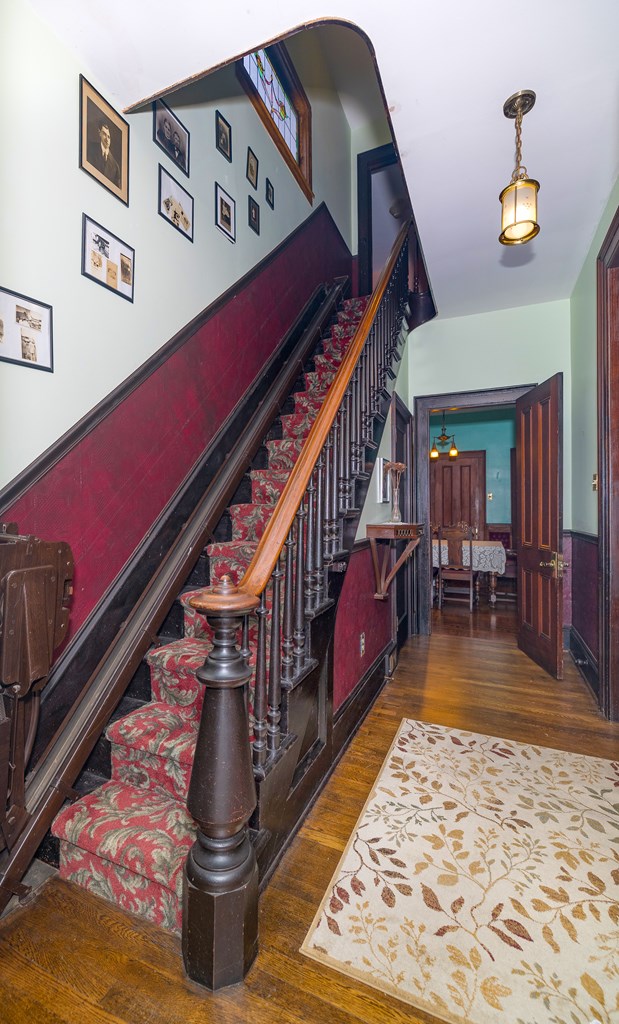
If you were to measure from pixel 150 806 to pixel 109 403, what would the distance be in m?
1.60

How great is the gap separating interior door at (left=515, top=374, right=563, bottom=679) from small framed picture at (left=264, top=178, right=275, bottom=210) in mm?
2538

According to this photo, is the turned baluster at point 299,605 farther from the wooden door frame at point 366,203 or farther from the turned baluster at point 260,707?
the wooden door frame at point 366,203

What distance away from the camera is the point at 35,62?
63.7 inches

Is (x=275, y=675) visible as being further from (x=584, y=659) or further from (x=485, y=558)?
(x=485, y=558)

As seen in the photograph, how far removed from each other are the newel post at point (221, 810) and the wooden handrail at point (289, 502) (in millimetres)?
75

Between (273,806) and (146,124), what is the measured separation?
9.84 feet

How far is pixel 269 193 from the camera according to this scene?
344 centimetres

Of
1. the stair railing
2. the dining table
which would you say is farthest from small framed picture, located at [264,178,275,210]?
the dining table

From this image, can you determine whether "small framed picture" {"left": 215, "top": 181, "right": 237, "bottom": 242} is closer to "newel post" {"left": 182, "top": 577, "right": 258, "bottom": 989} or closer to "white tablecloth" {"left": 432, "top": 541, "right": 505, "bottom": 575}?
"newel post" {"left": 182, "top": 577, "right": 258, "bottom": 989}

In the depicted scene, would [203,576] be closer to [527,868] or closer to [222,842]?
[222,842]

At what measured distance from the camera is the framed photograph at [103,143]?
183 centimetres

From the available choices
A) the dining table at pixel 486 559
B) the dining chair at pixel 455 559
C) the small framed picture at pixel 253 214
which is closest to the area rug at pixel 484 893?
the small framed picture at pixel 253 214

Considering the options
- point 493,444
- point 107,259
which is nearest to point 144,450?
point 107,259

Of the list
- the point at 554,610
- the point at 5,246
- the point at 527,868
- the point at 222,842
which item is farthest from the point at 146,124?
the point at 554,610
